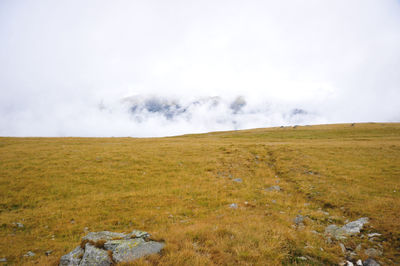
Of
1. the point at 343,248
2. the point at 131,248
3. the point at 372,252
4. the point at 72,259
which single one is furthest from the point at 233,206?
the point at 72,259

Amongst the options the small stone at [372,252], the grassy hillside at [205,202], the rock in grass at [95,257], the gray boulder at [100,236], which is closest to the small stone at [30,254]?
the grassy hillside at [205,202]

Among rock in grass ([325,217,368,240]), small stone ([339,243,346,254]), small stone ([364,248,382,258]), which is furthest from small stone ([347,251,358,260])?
rock in grass ([325,217,368,240])

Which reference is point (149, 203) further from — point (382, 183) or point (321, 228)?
point (382, 183)

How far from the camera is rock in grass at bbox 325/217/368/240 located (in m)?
8.63

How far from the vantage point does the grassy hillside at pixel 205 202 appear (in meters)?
7.12

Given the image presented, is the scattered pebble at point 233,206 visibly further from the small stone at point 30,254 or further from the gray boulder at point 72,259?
the small stone at point 30,254

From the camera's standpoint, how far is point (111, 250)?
6.38m

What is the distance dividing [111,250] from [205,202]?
901cm

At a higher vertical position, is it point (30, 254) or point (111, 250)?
point (111, 250)

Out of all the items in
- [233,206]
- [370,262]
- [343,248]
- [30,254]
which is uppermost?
[370,262]

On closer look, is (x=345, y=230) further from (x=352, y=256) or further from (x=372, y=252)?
(x=352, y=256)

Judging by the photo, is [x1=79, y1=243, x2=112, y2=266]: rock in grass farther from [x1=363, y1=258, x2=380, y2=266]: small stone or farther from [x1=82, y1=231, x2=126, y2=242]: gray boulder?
[x1=363, y1=258, x2=380, y2=266]: small stone

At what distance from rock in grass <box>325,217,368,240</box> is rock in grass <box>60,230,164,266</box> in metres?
8.46

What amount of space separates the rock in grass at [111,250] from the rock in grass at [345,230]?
8.46m
